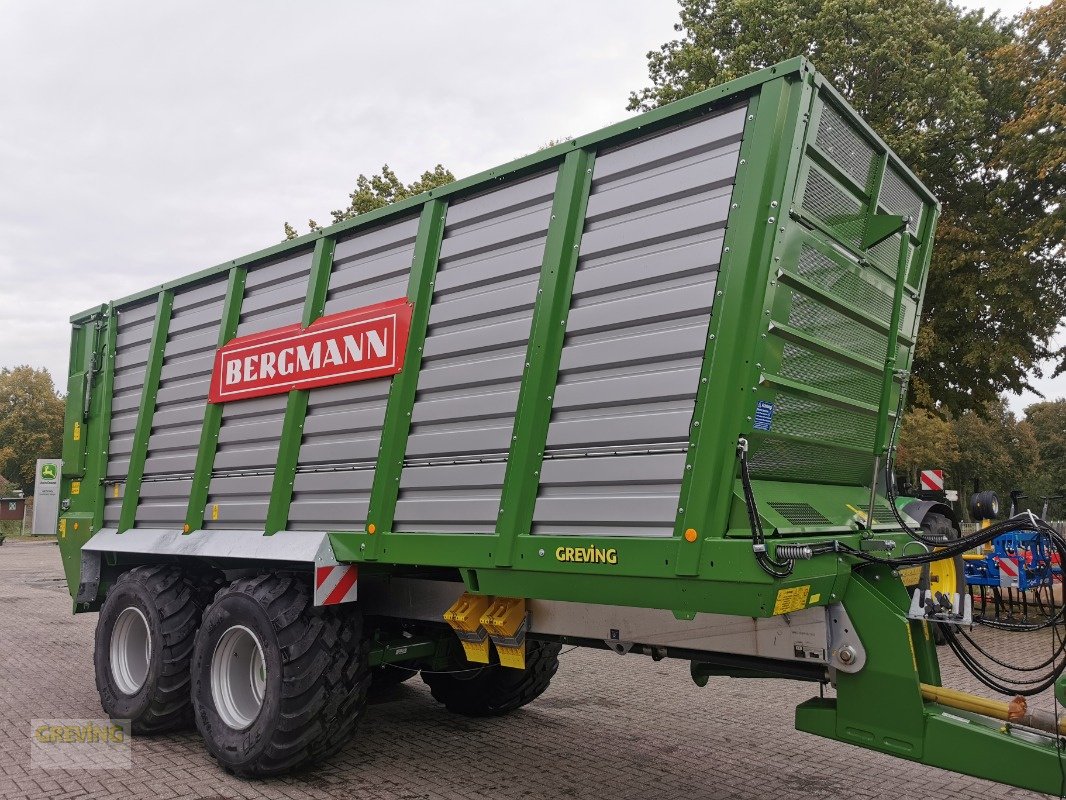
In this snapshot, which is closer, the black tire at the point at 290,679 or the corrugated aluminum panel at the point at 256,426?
the black tire at the point at 290,679

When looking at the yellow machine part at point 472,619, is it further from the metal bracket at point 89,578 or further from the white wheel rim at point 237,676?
the metal bracket at point 89,578

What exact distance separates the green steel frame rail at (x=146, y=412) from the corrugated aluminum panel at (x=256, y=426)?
966 mm

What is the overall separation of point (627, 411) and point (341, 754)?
A: 3256 millimetres

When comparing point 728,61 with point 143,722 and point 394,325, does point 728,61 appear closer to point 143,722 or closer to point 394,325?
point 394,325

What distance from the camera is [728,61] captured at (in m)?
14.8

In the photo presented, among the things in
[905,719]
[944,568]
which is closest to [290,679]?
[905,719]

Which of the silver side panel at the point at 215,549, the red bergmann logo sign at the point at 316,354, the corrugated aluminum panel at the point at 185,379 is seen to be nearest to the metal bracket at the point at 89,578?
the silver side panel at the point at 215,549

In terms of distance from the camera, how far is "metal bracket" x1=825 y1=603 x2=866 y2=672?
3518mm

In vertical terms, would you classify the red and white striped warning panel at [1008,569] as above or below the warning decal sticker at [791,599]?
below

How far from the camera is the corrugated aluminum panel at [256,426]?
5371mm

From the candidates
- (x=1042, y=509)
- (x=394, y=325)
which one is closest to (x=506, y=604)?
(x=394, y=325)

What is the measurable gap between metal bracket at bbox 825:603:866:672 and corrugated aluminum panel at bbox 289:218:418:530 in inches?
97.9

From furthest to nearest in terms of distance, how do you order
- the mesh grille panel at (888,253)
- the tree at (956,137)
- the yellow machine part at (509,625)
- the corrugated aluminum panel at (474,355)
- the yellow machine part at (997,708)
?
the tree at (956,137) → the mesh grille panel at (888,253) → the yellow machine part at (509,625) → the corrugated aluminum panel at (474,355) → the yellow machine part at (997,708)

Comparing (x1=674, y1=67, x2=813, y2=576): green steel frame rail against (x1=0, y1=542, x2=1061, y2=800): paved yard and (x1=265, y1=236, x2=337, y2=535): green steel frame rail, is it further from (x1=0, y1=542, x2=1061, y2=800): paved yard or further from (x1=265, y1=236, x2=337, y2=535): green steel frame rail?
(x1=265, y1=236, x2=337, y2=535): green steel frame rail
